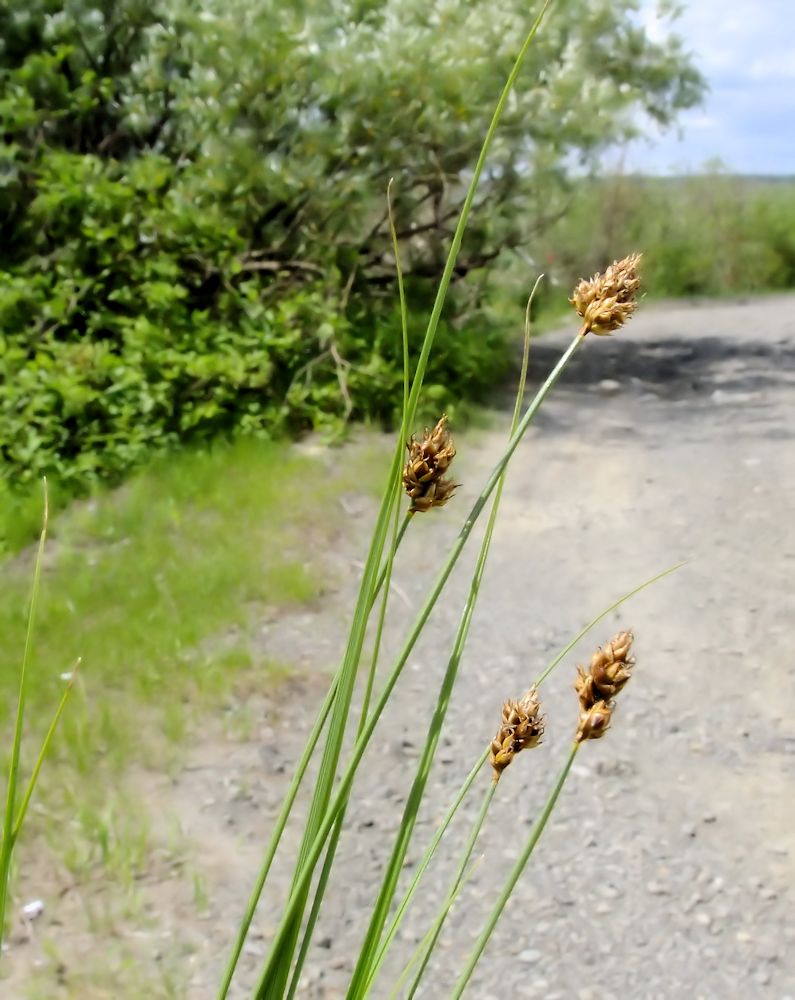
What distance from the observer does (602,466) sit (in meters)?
5.93

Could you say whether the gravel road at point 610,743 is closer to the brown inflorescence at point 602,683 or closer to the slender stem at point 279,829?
the slender stem at point 279,829

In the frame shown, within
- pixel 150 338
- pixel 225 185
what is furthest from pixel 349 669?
pixel 225 185

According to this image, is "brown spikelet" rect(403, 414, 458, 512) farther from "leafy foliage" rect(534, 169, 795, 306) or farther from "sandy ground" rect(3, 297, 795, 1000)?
"leafy foliage" rect(534, 169, 795, 306)

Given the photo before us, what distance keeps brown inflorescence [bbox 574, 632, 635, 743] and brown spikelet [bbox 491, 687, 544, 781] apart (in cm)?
4

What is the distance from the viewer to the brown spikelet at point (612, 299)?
0.77 meters

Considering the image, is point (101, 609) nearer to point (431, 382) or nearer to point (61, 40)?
point (431, 382)

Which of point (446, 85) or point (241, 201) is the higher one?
point (446, 85)

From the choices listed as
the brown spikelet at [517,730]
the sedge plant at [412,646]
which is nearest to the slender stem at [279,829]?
the sedge plant at [412,646]

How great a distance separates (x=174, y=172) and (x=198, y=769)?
3.97 m

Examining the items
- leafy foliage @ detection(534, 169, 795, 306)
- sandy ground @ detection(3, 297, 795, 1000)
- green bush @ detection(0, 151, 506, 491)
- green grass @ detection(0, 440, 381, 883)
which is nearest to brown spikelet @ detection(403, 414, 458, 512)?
sandy ground @ detection(3, 297, 795, 1000)

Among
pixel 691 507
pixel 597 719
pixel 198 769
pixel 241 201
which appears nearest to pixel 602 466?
pixel 691 507

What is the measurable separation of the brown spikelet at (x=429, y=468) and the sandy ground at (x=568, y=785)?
1.77 metres

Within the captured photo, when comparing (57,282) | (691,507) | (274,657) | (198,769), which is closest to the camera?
(198,769)

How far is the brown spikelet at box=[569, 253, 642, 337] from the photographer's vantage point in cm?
77
